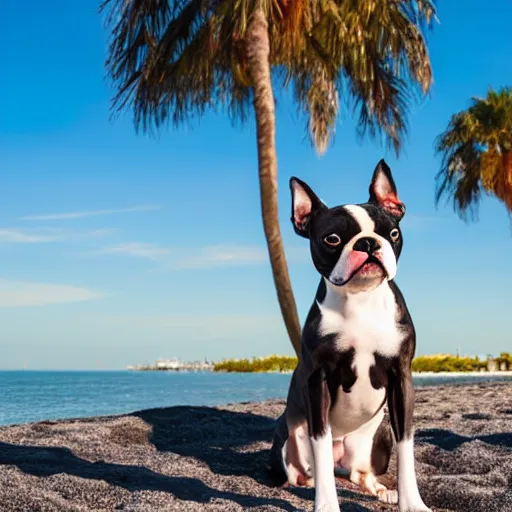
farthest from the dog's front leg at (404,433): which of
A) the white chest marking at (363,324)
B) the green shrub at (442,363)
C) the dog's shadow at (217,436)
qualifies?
the green shrub at (442,363)

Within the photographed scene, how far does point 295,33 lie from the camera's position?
9.29 meters

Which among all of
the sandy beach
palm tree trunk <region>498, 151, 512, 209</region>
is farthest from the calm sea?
the sandy beach

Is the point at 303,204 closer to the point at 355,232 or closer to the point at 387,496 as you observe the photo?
the point at 355,232

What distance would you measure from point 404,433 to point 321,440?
0.41 metres

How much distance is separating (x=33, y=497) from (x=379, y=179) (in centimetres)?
236

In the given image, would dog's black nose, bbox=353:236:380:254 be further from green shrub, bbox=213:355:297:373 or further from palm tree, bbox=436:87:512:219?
green shrub, bbox=213:355:297:373

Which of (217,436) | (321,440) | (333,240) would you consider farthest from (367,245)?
(217,436)

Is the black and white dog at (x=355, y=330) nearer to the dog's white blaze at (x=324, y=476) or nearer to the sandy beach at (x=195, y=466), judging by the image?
the dog's white blaze at (x=324, y=476)

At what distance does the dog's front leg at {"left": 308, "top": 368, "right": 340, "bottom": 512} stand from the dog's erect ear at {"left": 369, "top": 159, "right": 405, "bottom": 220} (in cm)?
87

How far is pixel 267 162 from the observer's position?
8688mm

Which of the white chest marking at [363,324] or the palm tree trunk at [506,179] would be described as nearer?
the white chest marking at [363,324]

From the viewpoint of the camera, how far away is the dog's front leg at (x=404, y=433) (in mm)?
3209

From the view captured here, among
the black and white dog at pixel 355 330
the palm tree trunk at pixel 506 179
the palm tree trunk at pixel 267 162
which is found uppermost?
the palm tree trunk at pixel 506 179

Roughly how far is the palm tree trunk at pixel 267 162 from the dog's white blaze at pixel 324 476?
4.94m
